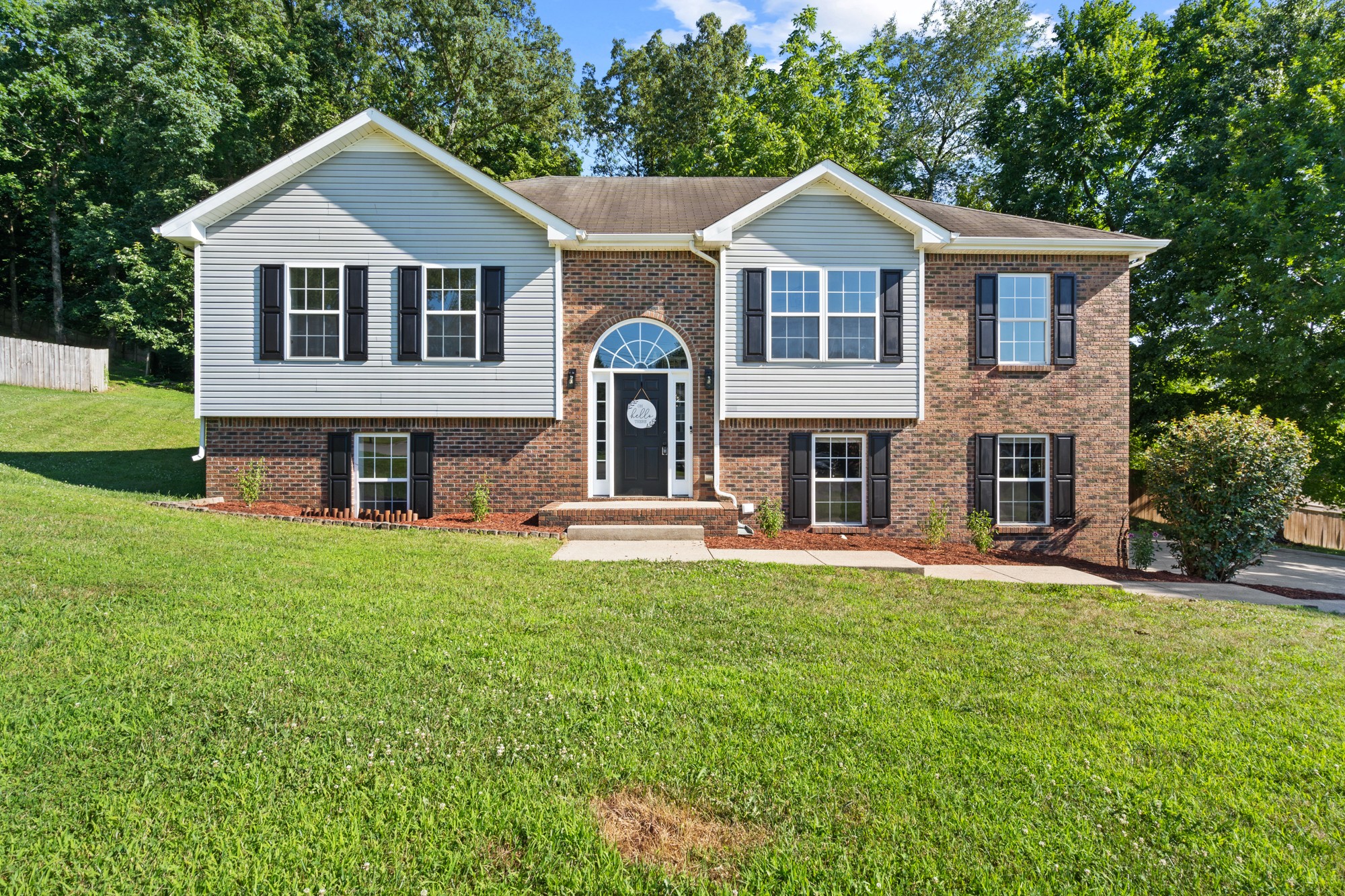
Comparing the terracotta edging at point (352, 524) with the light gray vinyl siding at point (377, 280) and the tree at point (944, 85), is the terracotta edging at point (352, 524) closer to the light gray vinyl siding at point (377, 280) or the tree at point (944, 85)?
the light gray vinyl siding at point (377, 280)

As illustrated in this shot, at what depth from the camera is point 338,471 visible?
11.1 metres

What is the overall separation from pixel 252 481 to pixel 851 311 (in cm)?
1061

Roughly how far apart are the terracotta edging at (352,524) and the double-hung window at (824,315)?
511cm

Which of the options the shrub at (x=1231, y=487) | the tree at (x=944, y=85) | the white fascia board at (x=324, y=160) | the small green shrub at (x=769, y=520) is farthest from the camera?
the tree at (x=944, y=85)

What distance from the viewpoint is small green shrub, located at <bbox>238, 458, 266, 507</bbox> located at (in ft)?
35.3

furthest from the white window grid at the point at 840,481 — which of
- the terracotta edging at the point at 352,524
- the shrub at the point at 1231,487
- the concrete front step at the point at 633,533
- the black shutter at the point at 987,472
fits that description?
the terracotta edging at the point at 352,524

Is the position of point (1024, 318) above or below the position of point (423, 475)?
above

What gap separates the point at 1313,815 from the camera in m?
2.98

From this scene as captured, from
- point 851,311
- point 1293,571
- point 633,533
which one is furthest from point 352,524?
point 1293,571

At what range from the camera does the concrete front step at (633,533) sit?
9773mm

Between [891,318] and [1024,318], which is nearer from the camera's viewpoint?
[891,318]

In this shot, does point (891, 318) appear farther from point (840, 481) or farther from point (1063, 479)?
point (1063, 479)

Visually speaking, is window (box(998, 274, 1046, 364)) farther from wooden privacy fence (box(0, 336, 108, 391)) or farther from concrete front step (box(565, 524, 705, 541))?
wooden privacy fence (box(0, 336, 108, 391))

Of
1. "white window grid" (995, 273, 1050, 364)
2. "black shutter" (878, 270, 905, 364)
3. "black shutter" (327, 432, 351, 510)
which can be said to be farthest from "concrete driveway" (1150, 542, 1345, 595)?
"black shutter" (327, 432, 351, 510)
